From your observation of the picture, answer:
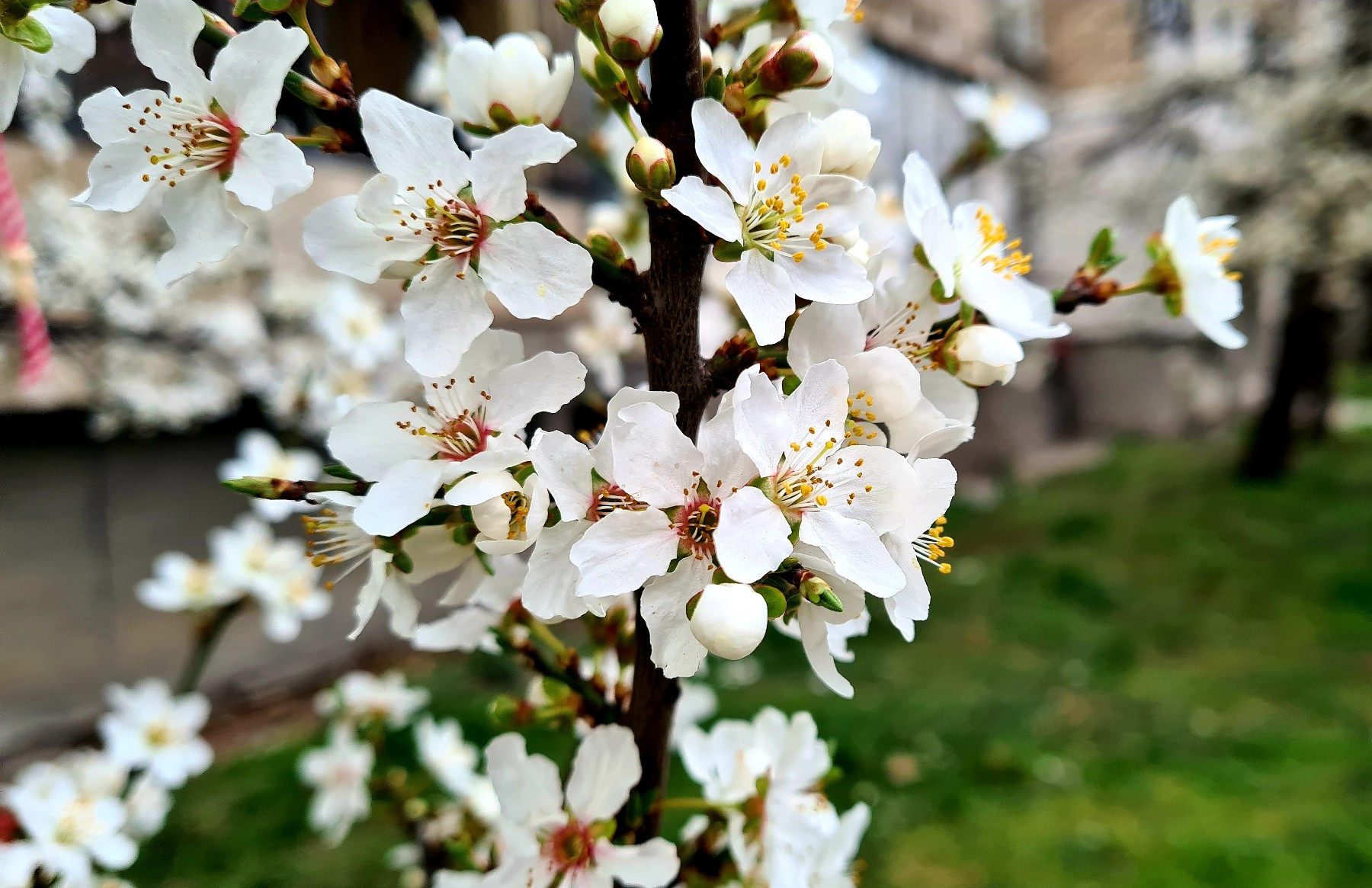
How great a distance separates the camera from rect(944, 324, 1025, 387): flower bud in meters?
0.52

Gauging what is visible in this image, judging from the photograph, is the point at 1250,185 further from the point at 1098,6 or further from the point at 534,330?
the point at 534,330

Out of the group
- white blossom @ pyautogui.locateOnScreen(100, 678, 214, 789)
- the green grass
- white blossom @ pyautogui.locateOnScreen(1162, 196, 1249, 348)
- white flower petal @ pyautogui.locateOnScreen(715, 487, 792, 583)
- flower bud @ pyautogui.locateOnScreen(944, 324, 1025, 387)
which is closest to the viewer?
white flower petal @ pyautogui.locateOnScreen(715, 487, 792, 583)

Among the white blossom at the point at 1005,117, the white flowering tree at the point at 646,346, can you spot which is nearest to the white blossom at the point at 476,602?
the white flowering tree at the point at 646,346

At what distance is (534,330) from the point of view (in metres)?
3.23

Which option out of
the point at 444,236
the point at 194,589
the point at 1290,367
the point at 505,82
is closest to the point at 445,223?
the point at 444,236

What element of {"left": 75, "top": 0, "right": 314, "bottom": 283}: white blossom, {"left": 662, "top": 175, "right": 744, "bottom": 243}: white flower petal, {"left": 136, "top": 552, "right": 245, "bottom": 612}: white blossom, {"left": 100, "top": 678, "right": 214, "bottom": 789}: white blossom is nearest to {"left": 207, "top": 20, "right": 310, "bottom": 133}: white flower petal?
{"left": 75, "top": 0, "right": 314, "bottom": 283}: white blossom

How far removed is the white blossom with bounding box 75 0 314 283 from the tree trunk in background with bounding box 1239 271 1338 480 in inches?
215

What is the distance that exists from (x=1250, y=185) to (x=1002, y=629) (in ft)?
9.93

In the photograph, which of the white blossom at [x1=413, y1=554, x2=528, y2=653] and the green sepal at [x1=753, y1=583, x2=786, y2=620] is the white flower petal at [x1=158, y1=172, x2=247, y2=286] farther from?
the green sepal at [x1=753, y1=583, x2=786, y2=620]

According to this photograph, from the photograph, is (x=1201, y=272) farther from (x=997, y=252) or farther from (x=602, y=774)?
(x=602, y=774)

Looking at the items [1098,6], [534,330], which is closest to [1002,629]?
[534,330]

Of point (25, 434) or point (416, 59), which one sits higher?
point (416, 59)

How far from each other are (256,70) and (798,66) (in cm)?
31

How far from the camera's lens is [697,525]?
1.56 feet
